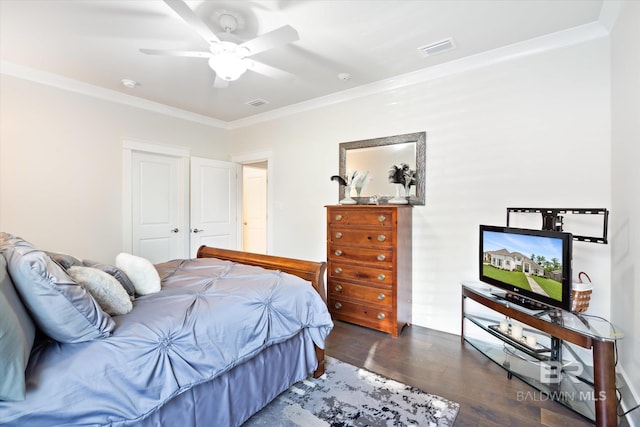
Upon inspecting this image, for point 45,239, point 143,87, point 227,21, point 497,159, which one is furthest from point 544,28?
point 45,239

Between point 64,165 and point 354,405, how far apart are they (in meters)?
3.75

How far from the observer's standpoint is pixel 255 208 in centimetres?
615

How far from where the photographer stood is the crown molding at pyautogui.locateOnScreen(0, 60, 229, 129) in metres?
2.98

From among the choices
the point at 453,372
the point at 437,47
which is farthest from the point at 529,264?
the point at 437,47

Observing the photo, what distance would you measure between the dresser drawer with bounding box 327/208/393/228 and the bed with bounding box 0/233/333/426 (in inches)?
37.1

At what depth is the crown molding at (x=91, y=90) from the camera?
9.77 feet

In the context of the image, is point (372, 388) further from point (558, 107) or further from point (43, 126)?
point (43, 126)

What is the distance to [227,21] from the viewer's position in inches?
87.5

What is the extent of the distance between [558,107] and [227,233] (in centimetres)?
428

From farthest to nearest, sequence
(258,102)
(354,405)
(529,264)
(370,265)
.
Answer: (258,102), (370,265), (529,264), (354,405)

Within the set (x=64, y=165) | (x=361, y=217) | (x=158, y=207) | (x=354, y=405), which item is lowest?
(x=354, y=405)

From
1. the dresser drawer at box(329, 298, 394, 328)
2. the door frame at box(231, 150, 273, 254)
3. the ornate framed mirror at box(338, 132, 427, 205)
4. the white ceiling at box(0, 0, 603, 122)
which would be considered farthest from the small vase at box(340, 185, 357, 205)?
the door frame at box(231, 150, 273, 254)

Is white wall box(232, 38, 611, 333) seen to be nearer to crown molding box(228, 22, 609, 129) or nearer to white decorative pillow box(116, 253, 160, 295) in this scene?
crown molding box(228, 22, 609, 129)

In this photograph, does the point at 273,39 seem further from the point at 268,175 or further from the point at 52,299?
the point at 268,175
